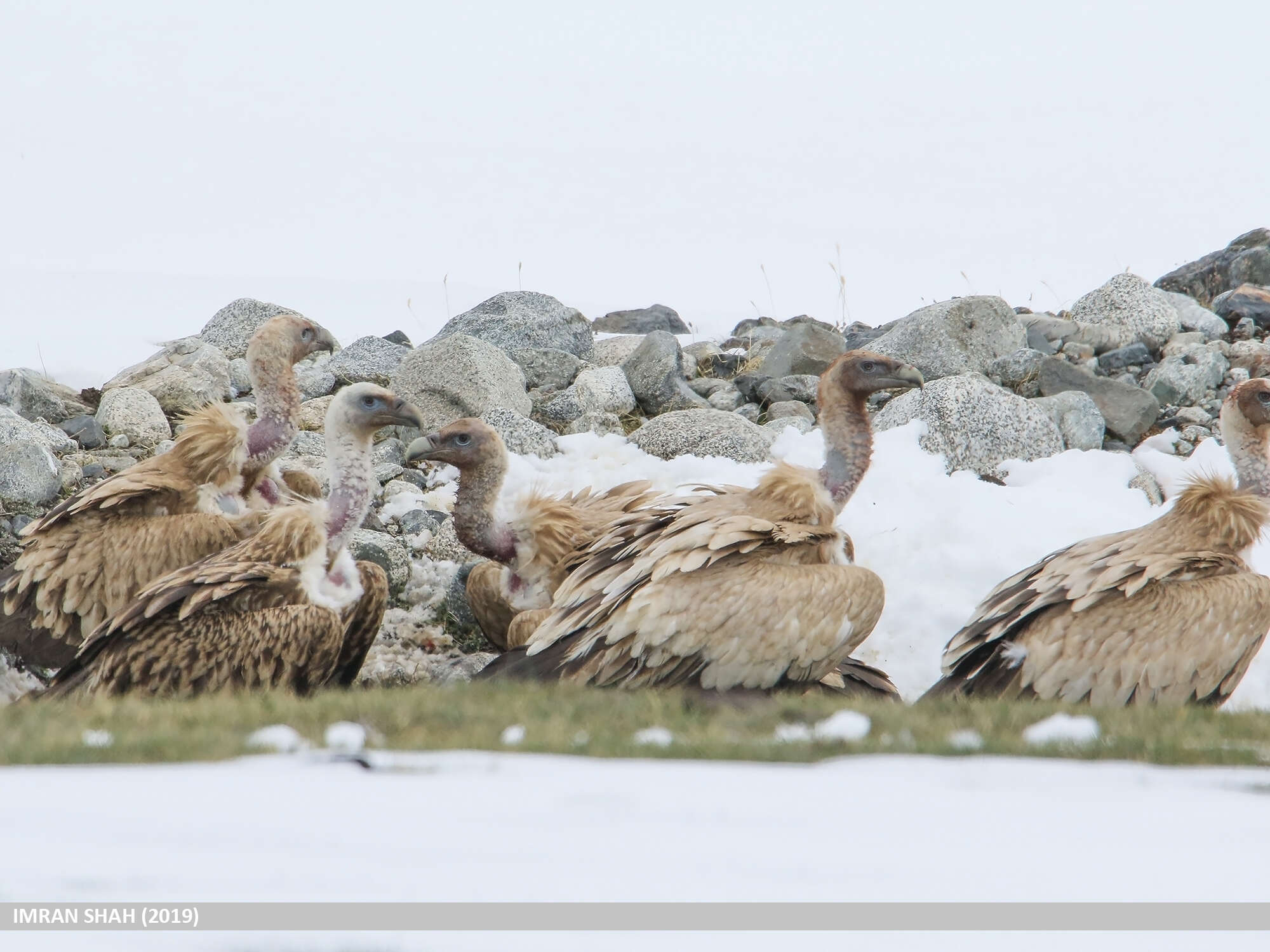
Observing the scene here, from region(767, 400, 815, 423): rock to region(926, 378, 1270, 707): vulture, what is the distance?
527 centimetres

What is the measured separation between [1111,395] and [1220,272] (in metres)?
5.32

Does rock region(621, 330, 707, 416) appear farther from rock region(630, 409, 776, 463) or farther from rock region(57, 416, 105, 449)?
rock region(57, 416, 105, 449)

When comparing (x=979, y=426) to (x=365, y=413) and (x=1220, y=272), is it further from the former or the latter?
(x=1220, y=272)

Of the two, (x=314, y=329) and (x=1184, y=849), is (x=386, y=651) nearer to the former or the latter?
(x=314, y=329)

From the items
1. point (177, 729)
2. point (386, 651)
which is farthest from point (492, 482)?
point (177, 729)

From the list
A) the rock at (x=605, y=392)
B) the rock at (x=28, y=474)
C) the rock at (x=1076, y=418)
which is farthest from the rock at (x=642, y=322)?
the rock at (x=28, y=474)

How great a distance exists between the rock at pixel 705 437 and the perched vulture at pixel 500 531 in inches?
104

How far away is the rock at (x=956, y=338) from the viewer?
42.1 ft

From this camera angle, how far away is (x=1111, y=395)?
472 inches

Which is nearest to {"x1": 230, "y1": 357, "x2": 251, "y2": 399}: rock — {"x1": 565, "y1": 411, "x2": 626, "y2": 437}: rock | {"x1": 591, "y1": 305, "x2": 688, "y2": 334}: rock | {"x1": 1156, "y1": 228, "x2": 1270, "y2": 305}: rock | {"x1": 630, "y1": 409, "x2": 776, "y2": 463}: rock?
{"x1": 565, "y1": 411, "x2": 626, "y2": 437}: rock

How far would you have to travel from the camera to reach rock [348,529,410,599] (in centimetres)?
889

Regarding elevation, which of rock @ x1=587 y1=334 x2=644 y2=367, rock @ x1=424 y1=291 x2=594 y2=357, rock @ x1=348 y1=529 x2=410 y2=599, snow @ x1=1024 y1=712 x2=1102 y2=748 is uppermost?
rock @ x1=424 y1=291 x2=594 y2=357

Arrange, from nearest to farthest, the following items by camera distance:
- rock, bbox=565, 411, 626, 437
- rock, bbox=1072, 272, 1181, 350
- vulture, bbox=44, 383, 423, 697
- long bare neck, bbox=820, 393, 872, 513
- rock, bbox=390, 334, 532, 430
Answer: vulture, bbox=44, 383, 423, 697
long bare neck, bbox=820, 393, 872, 513
rock, bbox=565, 411, 626, 437
rock, bbox=390, 334, 532, 430
rock, bbox=1072, 272, 1181, 350

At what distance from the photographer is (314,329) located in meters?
8.62
